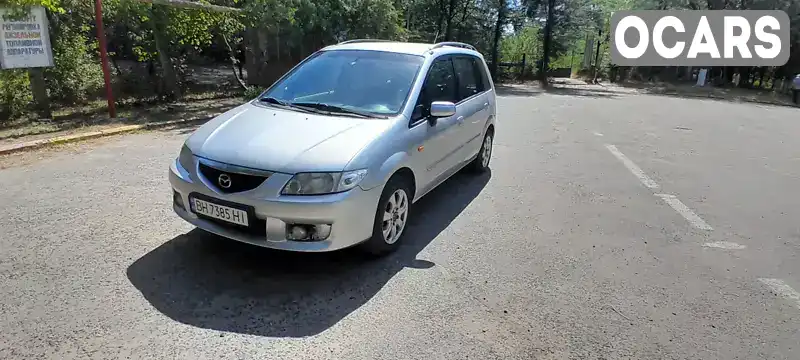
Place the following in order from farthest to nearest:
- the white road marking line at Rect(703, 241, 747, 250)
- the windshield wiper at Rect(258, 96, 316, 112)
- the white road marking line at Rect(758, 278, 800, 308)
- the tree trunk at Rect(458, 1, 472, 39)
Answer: the tree trunk at Rect(458, 1, 472, 39) < the white road marking line at Rect(703, 241, 747, 250) < the windshield wiper at Rect(258, 96, 316, 112) < the white road marking line at Rect(758, 278, 800, 308)

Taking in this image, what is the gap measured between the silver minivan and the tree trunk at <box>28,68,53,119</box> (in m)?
6.61

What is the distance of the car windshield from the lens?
14.5 feet

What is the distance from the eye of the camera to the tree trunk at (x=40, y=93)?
29.6 ft

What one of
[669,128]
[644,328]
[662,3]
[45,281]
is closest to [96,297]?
[45,281]

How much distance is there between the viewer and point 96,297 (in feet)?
11.1

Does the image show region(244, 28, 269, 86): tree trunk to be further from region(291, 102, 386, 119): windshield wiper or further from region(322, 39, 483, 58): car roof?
region(291, 102, 386, 119): windshield wiper

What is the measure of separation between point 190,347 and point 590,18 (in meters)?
27.8

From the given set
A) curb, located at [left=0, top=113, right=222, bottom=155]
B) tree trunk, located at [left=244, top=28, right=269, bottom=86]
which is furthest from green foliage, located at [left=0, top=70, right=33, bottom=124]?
tree trunk, located at [left=244, top=28, right=269, bottom=86]

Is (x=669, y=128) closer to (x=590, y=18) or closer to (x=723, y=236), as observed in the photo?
(x=723, y=236)

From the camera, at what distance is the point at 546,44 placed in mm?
26391

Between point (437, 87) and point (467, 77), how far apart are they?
1.04 metres

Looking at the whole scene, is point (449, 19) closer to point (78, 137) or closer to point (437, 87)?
point (78, 137)

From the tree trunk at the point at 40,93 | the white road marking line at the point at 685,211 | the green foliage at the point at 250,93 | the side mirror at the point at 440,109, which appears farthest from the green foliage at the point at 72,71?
the white road marking line at the point at 685,211

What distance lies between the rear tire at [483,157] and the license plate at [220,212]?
11.8ft
